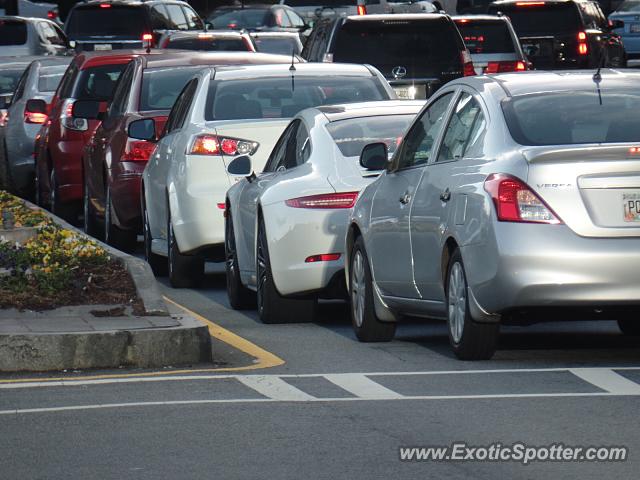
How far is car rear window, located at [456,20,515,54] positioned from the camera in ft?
90.4

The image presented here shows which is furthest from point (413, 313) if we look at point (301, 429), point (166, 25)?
point (166, 25)

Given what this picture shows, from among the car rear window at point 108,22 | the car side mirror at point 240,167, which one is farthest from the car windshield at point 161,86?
the car rear window at point 108,22

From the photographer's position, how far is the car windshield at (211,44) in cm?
2902

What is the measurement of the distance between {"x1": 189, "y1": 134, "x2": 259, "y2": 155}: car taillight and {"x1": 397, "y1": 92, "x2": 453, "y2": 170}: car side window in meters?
3.22

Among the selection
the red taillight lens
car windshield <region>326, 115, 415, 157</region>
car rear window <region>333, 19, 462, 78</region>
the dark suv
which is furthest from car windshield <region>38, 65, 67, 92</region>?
car windshield <region>326, 115, 415, 157</region>

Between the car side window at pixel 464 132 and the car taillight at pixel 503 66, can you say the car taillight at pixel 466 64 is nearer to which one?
the car taillight at pixel 503 66

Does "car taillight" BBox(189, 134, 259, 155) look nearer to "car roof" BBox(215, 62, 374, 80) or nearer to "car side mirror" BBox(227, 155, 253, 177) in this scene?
"car side mirror" BBox(227, 155, 253, 177)

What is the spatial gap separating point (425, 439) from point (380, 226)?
12.1 feet

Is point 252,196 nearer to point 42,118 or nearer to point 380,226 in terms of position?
point 380,226

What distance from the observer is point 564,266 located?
964 centimetres

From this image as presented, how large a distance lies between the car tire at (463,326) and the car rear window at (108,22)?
28.9 m

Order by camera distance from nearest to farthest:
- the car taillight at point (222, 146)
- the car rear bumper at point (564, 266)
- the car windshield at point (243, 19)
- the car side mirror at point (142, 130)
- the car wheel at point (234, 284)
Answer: the car rear bumper at point (564, 266)
the car wheel at point (234, 284)
the car taillight at point (222, 146)
the car side mirror at point (142, 130)
the car windshield at point (243, 19)

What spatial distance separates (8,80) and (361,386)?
21.0 meters

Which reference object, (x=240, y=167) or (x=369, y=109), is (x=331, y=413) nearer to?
(x=369, y=109)
